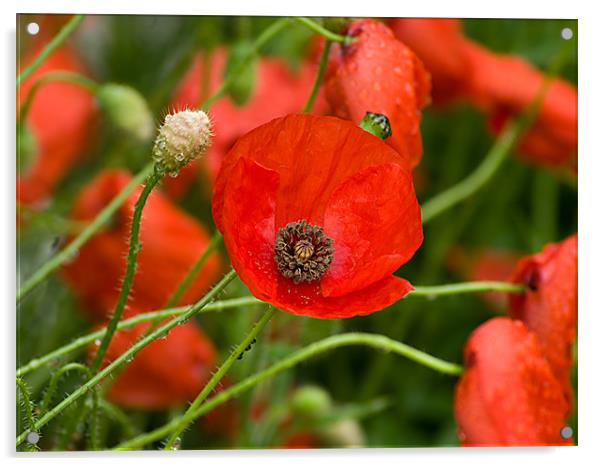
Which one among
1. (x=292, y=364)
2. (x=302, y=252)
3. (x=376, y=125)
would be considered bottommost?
(x=292, y=364)

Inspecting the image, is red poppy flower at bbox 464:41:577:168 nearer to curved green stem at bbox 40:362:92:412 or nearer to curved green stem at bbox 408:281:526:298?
curved green stem at bbox 408:281:526:298

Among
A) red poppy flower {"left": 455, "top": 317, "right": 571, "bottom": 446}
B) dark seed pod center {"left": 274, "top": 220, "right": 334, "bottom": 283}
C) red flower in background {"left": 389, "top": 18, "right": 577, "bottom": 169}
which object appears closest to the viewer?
dark seed pod center {"left": 274, "top": 220, "right": 334, "bottom": 283}

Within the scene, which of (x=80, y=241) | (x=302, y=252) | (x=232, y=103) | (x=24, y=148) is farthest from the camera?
(x=232, y=103)

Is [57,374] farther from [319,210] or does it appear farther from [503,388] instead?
[503,388]

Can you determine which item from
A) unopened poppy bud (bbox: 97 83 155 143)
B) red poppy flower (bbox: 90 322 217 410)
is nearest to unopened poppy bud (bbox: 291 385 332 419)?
red poppy flower (bbox: 90 322 217 410)

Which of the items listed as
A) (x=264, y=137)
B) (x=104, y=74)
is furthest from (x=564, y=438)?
(x=104, y=74)

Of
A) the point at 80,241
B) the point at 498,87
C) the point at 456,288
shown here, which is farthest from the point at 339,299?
the point at 498,87
